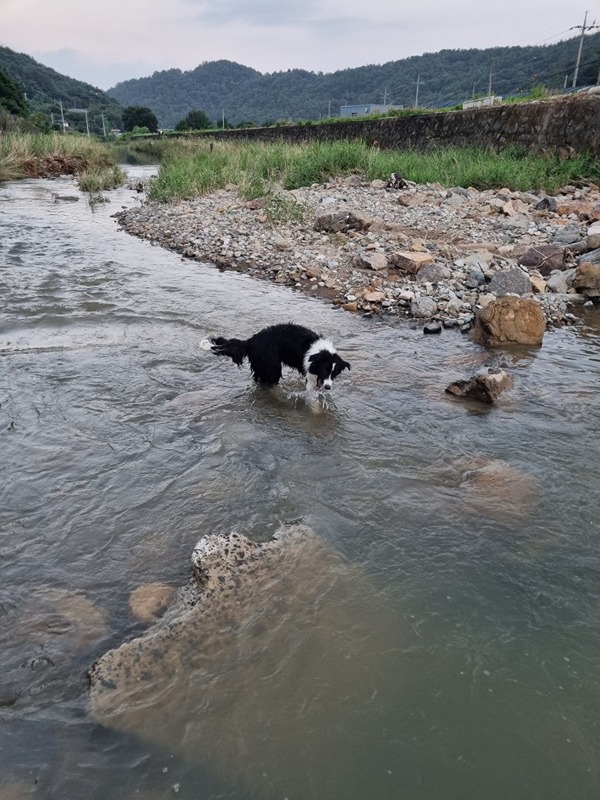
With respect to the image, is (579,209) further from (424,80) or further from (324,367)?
(424,80)

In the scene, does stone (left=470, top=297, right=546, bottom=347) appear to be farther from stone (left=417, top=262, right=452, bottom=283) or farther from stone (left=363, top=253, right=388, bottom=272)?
stone (left=363, top=253, right=388, bottom=272)

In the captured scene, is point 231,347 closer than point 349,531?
No

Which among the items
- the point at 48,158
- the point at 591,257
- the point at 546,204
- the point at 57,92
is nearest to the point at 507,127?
the point at 546,204

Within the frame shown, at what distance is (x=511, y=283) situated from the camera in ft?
28.8

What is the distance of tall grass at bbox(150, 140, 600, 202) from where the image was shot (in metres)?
15.2

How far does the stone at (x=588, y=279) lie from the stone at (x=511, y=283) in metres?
0.89

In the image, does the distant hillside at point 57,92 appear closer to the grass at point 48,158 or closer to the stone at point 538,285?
the grass at point 48,158

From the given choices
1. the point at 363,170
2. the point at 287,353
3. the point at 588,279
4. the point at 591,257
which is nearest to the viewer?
the point at 287,353

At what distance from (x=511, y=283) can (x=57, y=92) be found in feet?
545

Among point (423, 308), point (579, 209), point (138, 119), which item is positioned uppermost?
point (138, 119)

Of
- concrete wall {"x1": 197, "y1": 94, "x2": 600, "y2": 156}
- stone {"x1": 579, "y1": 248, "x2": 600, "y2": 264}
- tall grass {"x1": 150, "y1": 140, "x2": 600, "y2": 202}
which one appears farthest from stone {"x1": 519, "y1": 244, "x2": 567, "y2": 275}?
concrete wall {"x1": 197, "y1": 94, "x2": 600, "y2": 156}

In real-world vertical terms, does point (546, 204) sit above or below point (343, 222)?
above

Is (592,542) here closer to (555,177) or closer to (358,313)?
(358,313)

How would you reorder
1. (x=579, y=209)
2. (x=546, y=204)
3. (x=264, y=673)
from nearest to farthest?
(x=264, y=673)
(x=579, y=209)
(x=546, y=204)
